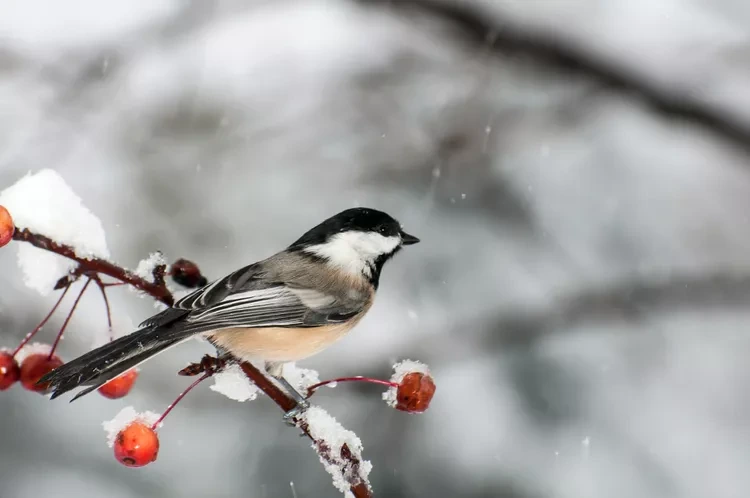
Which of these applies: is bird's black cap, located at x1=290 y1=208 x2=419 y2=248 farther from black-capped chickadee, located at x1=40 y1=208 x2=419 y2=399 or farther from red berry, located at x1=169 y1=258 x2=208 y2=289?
red berry, located at x1=169 y1=258 x2=208 y2=289

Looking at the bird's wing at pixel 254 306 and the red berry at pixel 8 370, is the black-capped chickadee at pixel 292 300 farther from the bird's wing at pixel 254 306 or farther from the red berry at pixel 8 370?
the red berry at pixel 8 370

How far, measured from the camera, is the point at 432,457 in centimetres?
389

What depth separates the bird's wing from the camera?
63.1 inches

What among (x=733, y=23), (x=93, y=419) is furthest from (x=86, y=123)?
(x=733, y=23)

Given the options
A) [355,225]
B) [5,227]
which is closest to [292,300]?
[355,225]

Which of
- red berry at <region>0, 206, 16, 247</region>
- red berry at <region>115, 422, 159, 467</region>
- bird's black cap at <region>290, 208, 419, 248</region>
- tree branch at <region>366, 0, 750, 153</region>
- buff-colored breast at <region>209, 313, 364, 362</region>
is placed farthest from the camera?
tree branch at <region>366, 0, 750, 153</region>

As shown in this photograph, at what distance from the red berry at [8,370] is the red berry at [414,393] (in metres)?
0.81

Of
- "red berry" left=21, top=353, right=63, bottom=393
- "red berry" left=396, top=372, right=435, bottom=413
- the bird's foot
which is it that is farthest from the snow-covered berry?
"red berry" left=21, top=353, right=63, bottom=393

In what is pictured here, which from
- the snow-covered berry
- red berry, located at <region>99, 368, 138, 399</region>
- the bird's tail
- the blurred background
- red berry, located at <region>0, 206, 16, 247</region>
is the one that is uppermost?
red berry, located at <region>0, 206, 16, 247</region>

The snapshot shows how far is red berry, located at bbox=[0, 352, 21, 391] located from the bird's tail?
0.23m

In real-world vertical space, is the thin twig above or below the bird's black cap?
above

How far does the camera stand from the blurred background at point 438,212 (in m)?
3.82

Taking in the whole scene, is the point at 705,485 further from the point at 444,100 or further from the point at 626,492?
the point at 444,100

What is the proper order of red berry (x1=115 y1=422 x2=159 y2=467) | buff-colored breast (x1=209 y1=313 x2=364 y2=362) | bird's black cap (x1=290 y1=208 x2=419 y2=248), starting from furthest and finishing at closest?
bird's black cap (x1=290 y1=208 x2=419 y2=248) < buff-colored breast (x1=209 y1=313 x2=364 y2=362) < red berry (x1=115 y1=422 x2=159 y2=467)
